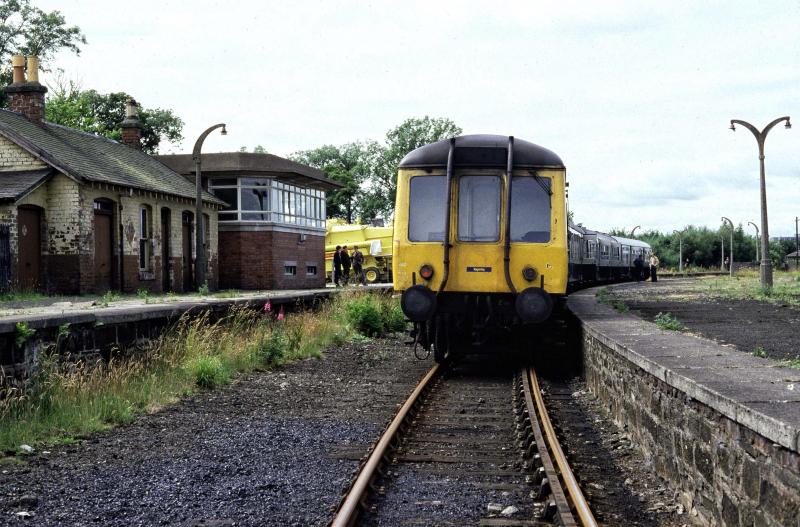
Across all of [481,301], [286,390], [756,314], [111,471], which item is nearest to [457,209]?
[481,301]

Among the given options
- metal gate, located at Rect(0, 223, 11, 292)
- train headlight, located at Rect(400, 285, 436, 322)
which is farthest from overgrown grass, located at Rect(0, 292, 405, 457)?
metal gate, located at Rect(0, 223, 11, 292)

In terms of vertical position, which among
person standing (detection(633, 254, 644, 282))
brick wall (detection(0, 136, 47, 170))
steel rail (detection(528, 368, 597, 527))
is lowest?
steel rail (detection(528, 368, 597, 527))

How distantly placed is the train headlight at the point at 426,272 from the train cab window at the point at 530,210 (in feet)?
3.67

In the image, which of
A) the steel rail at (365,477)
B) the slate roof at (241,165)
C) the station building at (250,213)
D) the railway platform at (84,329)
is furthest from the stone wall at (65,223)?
the steel rail at (365,477)

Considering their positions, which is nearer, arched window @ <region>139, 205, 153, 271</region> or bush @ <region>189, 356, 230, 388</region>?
bush @ <region>189, 356, 230, 388</region>

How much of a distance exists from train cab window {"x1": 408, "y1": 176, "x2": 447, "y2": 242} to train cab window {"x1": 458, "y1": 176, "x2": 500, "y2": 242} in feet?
0.79

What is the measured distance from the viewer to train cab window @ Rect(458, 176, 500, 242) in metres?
11.3

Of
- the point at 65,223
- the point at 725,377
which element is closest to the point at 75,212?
the point at 65,223

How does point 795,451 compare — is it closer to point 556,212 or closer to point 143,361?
point 556,212

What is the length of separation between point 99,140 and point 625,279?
3317 centimetres

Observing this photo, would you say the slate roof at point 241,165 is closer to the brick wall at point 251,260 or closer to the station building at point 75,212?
the brick wall at point 251,260

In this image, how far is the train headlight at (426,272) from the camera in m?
11.2

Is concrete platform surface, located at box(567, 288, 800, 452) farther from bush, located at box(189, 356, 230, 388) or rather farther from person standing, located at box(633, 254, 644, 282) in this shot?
person standing, located at box(633, 254, 644, 282)

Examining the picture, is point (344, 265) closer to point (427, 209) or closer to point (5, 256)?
point (5, 256)
